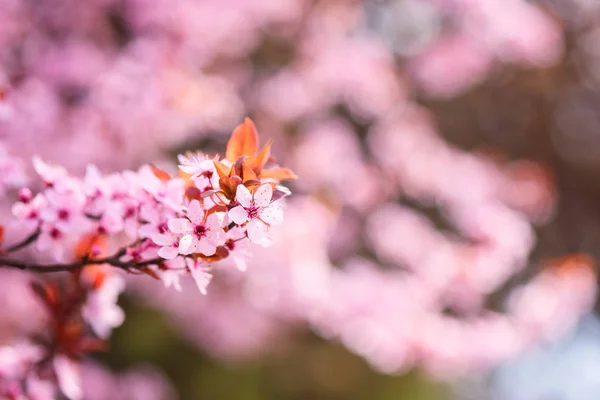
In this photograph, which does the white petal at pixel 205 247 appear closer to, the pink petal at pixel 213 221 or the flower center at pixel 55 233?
the pink petal at pixel 213 221

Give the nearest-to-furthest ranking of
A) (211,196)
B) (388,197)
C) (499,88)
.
Answer: 1. (211,196)
2. (388,197)
3. (499,88)

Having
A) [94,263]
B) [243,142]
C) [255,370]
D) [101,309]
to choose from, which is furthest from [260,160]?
[255,370]

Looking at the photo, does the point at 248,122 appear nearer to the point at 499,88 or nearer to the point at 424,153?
the point at 424,153

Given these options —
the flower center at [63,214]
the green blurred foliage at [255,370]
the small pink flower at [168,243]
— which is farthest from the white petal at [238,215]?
the green blurred foliage at [255,370]

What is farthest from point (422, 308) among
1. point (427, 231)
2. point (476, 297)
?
point (427, 231)

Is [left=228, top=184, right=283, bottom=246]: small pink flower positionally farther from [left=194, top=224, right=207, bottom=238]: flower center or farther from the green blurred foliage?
the green blurred foliage

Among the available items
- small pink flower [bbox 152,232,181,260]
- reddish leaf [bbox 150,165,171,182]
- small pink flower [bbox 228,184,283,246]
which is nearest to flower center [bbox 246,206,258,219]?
small pink flower [bbox 228,184,283,246]

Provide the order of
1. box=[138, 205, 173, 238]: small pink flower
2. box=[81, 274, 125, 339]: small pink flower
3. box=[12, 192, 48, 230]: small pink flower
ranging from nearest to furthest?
box=[138, 205, 173, 238]: small pink flower → box=[12, 192, 48, 230]: small pink flower → box=[81, 274, 125, 339]: small pink flower

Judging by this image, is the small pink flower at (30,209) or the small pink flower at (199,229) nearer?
the small pink flower at (199,229)

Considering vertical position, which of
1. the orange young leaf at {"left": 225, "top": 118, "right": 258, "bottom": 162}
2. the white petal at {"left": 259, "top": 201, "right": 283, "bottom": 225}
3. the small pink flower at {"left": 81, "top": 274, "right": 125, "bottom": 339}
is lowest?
the small pink flower at {"left": 81, "top": 274, "right": 125, "bottom": 339}
